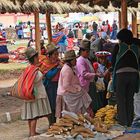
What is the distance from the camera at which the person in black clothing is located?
297 inches

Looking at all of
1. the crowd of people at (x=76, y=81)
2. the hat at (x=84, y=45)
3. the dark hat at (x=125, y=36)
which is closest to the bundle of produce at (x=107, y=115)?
the crowd of people at (x=76, y=81)

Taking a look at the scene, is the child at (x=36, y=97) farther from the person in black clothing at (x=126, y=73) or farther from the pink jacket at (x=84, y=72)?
the person in black clothing at (x=126, y=73)

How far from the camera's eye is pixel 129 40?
7551 millimetres

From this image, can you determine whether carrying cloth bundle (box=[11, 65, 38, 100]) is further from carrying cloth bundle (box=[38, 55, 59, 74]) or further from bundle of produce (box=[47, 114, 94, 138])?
bundle of produce (box=[47, 114, 94, 138])

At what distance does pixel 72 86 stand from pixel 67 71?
303mm

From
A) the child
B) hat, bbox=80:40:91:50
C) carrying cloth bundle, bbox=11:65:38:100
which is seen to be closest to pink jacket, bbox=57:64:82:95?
the child

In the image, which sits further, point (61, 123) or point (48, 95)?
point (48, 95)

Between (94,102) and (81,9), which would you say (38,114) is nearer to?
(94,102)

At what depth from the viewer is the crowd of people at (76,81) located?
758cm

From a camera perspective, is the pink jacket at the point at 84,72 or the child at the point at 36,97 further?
the pink jacket at the point at 84,72

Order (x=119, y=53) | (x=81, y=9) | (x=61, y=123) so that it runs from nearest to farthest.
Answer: (x=61, y=123) < (x=119, y=53) < (x=81, y=9)

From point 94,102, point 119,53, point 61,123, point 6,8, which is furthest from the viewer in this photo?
point 6,8

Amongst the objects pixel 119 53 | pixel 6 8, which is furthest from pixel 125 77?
pixel 6 8

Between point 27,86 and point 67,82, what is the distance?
694 millimetres
